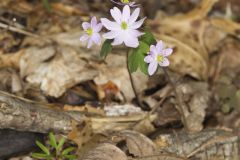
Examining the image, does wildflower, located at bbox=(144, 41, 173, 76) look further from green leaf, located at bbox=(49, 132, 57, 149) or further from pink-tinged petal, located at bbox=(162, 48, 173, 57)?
green leaf, located at bbox=(49, 132, 57, 149)

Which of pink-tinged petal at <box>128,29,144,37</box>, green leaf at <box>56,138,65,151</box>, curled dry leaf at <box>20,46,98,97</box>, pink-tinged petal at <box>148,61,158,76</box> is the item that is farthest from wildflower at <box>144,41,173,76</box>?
curled dry leaf at <box>20,46,98,97</box>

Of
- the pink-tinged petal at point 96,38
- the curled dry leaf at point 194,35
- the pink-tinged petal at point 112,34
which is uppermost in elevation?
the curled dry leaf at point 194,35

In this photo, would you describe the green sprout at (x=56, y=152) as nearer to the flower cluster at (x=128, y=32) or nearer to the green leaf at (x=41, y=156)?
the green leaf at (x=41, y=156)

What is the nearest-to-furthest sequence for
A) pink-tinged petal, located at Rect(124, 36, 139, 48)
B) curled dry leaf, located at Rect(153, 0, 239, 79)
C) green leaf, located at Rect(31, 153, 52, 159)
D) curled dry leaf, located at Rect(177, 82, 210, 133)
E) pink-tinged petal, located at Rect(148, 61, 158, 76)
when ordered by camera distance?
1. pink-tinged petal, located at Rect(124, 36, 139, 48)
2. pink-tinged petal, located at Rect(148, 61, 158, 76)
3. green leaf, located at Rect(31, 153, 52, 159)
4. curled dry leaf, located at Rect(177, 82, 210, 133)
5. curled dry leaf, located at Rect(153, 0, 239, 79)

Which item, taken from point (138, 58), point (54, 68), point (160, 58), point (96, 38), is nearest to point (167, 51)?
point (160, 58)

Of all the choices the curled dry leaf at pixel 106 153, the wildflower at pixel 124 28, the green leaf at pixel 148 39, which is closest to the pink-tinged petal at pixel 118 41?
the wildflower at pixel 124 28

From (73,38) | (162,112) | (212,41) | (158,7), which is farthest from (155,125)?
(158,7)

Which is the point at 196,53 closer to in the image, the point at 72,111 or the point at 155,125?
the point at 155,125

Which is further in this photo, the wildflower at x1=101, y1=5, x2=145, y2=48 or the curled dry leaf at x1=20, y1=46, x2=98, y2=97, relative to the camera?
the curled dry leaf at x1=20, y1=46, x2=98, y2=97
